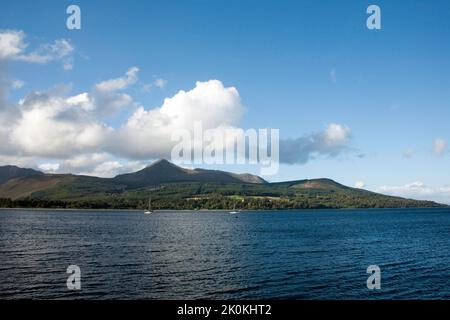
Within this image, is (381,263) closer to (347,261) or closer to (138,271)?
(347,261)

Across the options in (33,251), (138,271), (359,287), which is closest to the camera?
(359,287)

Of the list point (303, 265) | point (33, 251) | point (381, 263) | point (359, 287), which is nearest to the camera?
point (359, 287)

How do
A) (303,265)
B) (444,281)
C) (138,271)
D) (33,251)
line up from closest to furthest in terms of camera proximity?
1. (444,281)
2. (138,271)
3. (303,265)
4. (33,251)

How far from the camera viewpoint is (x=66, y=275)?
5191 cm

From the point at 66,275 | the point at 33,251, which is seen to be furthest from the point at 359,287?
the point at 33,251

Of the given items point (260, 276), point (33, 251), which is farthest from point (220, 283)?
point (33, 251)
